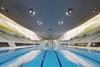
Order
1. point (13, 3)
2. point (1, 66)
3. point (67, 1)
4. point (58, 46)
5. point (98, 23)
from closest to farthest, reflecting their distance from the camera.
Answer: point (1, 66), point (67, 1), point (13, 3), point (98, 23), point (58, 46)

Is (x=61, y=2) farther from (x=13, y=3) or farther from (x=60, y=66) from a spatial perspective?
(x=60, y=66)

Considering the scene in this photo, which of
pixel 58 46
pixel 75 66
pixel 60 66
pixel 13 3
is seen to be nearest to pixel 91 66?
pixel 75 66

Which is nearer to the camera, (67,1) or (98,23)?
(67,1)

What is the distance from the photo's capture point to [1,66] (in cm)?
417

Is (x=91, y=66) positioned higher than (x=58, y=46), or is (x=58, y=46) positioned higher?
(x=58, y=46)

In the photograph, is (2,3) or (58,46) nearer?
(2,3)

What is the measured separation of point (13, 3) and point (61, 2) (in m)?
1.72

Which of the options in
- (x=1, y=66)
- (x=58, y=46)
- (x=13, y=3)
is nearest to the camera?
(x=1, y=66)

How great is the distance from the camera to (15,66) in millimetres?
4199

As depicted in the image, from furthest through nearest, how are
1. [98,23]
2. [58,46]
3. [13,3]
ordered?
[58,46] → [98,23] → [13,3]

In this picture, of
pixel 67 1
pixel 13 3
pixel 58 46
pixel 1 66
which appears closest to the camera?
pixel 1 66

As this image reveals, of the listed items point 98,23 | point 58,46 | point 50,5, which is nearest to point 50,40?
point 58,46

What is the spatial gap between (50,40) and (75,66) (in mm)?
20207

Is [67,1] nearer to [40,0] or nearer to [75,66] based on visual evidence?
[40,0]
